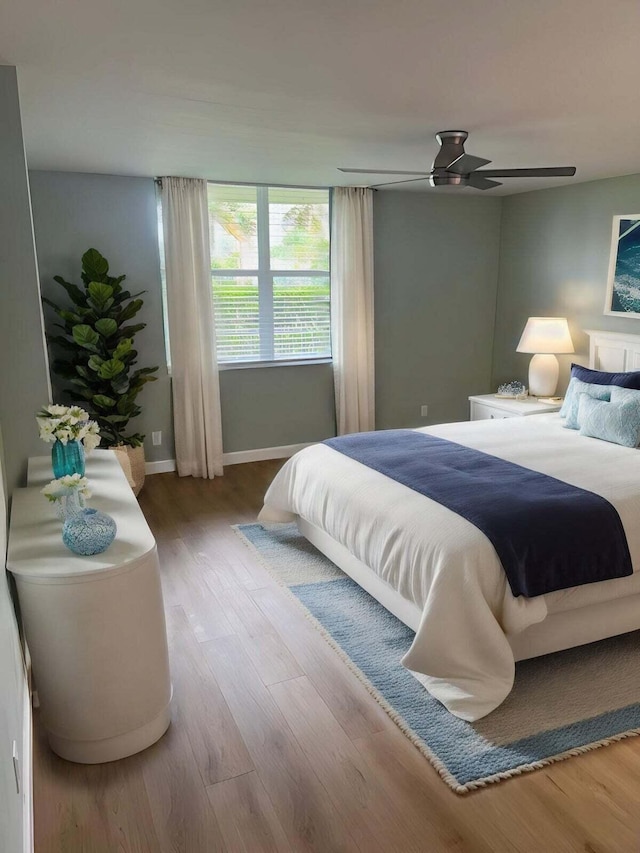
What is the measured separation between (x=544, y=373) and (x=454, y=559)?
3.32 meters

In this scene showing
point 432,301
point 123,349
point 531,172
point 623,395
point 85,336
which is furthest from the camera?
point 432,301

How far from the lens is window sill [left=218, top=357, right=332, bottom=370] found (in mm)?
5441

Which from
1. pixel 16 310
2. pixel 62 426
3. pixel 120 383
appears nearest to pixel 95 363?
pixel 120 383

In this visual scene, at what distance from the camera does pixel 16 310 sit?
8.77 ft

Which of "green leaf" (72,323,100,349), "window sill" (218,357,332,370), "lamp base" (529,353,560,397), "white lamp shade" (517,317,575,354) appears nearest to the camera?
"green leaf" (72,323,100,349)

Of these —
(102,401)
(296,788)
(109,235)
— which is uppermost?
(109,235)

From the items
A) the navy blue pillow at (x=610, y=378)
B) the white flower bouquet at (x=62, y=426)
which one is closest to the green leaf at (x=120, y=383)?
the white flower bouquet at (x=62, y=426)

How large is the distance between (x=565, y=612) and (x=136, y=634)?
1.72 metres

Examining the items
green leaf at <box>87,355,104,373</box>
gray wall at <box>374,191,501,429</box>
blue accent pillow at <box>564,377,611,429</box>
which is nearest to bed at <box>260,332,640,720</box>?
blue accent pillow at <box>564,377,611,429</box>

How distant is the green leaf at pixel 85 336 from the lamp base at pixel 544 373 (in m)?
3.54

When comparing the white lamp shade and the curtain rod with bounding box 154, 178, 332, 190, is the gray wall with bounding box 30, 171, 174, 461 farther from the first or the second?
the white lamp shade

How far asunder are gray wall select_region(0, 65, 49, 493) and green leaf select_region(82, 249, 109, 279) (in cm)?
192

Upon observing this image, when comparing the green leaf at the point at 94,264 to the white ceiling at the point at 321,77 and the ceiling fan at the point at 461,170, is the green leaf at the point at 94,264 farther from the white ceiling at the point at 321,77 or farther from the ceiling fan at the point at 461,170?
the ceiling fan at the point at 461,170

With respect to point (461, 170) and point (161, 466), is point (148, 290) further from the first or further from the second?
point (461, 170)
